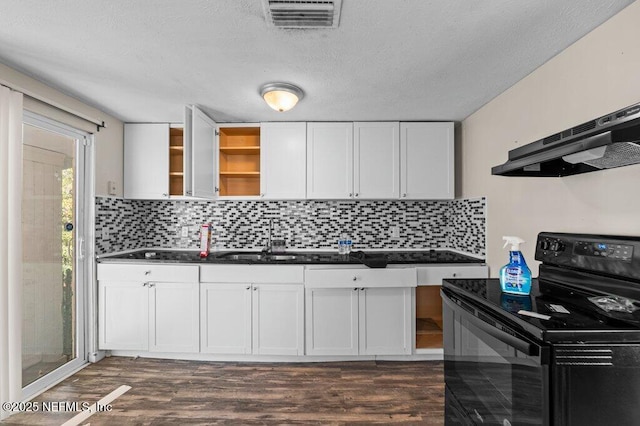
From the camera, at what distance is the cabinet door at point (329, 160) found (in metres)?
2.93

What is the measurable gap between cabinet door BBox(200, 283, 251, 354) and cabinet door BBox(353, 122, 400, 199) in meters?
1.42

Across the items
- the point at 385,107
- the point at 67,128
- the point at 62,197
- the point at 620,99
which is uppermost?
the point at 385,107

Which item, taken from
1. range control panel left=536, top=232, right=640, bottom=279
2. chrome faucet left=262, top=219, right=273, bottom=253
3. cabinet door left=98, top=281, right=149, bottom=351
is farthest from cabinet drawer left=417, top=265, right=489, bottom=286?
cabinet door left=98, top=281, right=149, bottom=351

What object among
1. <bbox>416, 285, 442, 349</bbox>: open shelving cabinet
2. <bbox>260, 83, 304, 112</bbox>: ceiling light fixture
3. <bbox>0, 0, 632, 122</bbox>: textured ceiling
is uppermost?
<bbox>0, 0, 632, 122</bbox>: textured ceiling

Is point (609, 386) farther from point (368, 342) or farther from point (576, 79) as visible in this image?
point (368, 342)

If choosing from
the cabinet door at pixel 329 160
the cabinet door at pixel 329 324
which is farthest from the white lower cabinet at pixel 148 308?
the cabinet door at pixel 329 160

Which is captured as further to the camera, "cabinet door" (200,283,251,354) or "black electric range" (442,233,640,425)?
"cabinet door" (200,283,251,354)

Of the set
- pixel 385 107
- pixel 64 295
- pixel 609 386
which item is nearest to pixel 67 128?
pixel 64 295

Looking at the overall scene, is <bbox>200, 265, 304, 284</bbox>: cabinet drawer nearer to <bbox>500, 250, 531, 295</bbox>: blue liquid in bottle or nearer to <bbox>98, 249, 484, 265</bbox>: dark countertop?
<bbox>98, 249, 484, 265</bbox>: dark countertop

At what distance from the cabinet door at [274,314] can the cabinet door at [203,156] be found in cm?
99

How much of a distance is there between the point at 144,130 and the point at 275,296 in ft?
7.01

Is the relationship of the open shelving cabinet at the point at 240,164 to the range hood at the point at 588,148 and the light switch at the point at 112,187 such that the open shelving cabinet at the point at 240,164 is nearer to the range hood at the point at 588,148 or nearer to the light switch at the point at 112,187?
the light switch at the point at 112,187

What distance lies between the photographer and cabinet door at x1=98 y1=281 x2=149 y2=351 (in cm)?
264

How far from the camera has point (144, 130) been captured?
9.98ft
